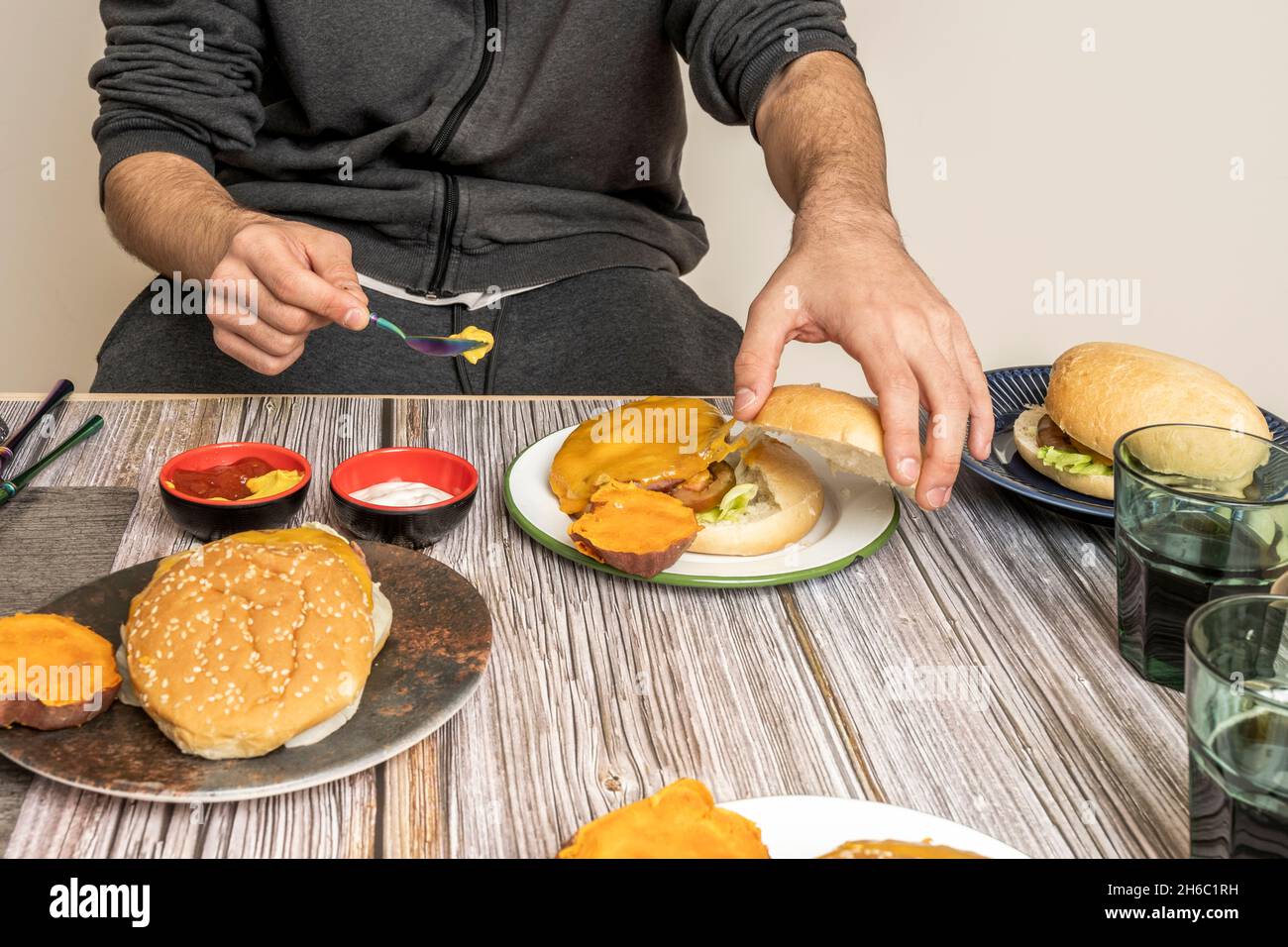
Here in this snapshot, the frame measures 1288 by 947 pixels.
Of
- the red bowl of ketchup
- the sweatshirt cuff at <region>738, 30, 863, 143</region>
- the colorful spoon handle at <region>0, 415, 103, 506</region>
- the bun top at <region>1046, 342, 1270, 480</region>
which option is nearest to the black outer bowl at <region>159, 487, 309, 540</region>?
the red bowl of ketchup

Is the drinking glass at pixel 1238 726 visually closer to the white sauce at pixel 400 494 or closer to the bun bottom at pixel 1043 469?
the bun bottom at pixel 1043 469

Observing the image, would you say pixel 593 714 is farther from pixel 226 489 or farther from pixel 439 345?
pixel 439 345

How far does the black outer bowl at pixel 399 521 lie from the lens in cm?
123

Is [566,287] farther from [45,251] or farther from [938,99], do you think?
[45,251]

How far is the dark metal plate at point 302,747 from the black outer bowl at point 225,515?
125mm

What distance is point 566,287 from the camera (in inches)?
83.0

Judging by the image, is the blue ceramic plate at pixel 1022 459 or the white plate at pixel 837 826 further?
the blue ceramic plate at pixel 1022 459

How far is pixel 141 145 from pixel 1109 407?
1.68 meters

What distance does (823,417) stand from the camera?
49.3 inches

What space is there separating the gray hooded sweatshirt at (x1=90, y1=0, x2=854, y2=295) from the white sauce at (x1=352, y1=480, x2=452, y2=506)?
2.53ft

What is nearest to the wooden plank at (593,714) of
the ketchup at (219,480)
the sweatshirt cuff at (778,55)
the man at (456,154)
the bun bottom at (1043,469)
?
the ketchup at (219,480)

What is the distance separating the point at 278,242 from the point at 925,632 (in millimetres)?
944

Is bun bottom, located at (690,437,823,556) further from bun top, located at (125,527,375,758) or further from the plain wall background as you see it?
the plain wall background
